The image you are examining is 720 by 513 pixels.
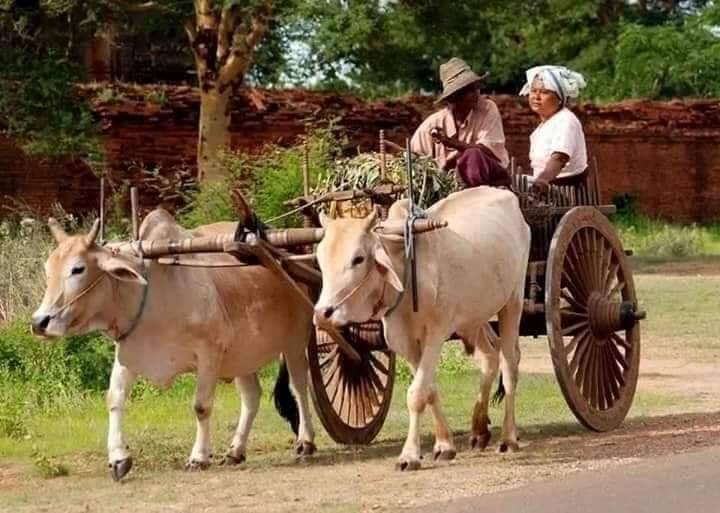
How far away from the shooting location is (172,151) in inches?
880

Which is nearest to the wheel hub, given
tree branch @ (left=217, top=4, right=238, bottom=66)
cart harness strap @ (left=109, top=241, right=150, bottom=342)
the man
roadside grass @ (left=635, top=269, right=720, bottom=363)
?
the man

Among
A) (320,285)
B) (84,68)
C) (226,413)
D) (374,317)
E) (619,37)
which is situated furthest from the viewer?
(619,37)

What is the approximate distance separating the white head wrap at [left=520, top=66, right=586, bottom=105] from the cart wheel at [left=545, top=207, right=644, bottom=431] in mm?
706

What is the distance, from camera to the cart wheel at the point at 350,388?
29.5 feet

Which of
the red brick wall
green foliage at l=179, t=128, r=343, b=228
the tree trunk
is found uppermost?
the tree trunk

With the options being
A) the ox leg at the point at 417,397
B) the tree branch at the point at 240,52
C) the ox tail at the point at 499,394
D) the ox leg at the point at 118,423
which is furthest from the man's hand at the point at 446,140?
the tree branch at the point at 240,52

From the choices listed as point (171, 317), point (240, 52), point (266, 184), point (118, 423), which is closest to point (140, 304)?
point (171, 317)

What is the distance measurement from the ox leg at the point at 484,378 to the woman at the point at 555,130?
0.92 metres

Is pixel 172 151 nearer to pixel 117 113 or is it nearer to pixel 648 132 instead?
pixel 117 113

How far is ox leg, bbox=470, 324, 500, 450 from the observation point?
8641 mm

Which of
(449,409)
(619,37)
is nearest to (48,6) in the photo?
(449,409)

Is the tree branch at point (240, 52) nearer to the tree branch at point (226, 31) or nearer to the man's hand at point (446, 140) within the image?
the tree branch at point (226, 31)

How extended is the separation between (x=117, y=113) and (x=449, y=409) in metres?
12.2

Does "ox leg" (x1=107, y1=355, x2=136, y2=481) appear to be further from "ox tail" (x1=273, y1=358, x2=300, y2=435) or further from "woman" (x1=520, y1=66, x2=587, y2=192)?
"woman" (x1=520, y1=66, x2=587, y2=192)
